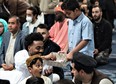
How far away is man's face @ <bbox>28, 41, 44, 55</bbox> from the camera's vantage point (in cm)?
492

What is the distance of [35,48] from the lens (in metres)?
4.93

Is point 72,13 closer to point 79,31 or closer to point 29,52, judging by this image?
Result: point 79,31

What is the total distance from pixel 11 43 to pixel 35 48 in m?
1.33

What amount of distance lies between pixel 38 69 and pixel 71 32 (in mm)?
1279

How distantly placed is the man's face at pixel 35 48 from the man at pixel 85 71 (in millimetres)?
1006

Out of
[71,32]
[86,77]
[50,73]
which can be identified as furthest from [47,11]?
[86,77]

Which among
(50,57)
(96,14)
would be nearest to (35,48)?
(50,57)

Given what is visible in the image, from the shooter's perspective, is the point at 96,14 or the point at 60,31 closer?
the point at 60,31

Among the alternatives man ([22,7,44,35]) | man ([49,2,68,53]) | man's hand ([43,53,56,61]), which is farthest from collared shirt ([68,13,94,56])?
man ([49,2,68,53])

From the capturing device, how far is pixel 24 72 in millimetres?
4988

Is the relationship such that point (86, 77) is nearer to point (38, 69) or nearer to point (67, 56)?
point (38, 69)

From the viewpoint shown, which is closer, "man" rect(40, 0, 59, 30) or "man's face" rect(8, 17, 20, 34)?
"man's face" rect(8, 17, 20, 34)

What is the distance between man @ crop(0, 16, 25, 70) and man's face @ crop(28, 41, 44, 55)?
1117 mm

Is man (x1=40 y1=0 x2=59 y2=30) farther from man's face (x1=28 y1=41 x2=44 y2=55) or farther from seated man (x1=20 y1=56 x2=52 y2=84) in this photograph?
seated man (x1=20 y1=56 x2=52 y2=84)
